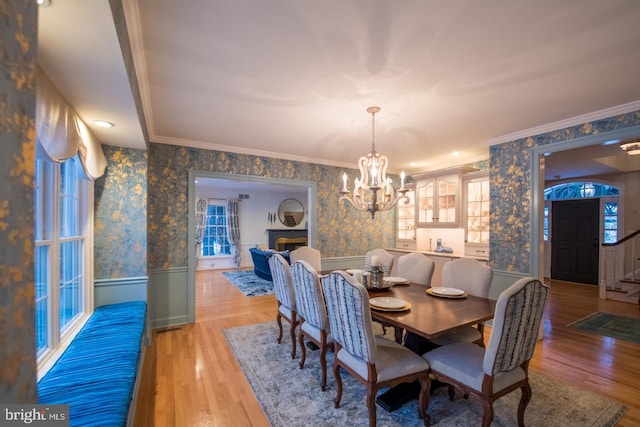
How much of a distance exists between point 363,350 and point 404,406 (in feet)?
2.50

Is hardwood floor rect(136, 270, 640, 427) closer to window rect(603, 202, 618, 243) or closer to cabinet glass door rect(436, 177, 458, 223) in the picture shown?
cabinet glass door rect(436, 177, 458, 223)

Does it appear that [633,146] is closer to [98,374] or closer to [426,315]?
[426,315]

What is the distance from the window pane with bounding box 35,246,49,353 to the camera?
6.15 ft

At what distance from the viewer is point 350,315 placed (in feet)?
5.99

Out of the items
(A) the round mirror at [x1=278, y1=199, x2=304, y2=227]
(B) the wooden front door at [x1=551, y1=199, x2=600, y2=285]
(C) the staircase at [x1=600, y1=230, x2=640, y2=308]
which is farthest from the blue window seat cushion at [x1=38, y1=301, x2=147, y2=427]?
(B) the wooden front door at [x1=551, y1=199, x2=600, y2=285]

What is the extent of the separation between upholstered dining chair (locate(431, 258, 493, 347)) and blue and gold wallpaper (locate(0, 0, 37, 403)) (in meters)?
2.47

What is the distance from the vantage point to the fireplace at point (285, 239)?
8.98m

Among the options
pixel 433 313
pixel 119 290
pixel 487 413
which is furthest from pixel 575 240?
pixel 119 290

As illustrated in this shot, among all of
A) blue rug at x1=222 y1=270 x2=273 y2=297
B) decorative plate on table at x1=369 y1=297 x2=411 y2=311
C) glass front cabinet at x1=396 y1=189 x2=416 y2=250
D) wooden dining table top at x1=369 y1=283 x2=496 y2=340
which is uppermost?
glass front cabinet at x1=396 y1=189 x2=416 y2=250

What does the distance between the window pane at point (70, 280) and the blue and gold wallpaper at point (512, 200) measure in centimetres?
461

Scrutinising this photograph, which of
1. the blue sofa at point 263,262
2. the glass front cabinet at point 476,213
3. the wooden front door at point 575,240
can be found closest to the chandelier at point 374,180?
the glass front cabinet at point 476,213

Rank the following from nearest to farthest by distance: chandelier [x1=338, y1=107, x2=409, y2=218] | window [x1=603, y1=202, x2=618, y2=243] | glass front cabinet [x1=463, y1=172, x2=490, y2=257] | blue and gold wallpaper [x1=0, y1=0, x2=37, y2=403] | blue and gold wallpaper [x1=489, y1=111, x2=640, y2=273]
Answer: blue and gold wallpaper [x1=0, y1=0, x2=37, y2=403] → chandelier [x1=338, y1=107, x2=409, y2=218] → blue and gold wallpaper [x1=489, y1=111, x2=640, y2=273] → glass front cabinet [x1=463, y1=172, x2=490, y2=257] → window [x1=603, y1=202, x2=618, y2=243]

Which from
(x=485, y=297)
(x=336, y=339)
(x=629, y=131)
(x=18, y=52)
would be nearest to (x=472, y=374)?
(x=336, y=339)

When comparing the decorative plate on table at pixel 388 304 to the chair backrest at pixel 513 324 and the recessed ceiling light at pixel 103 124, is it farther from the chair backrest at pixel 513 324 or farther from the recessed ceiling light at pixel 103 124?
the recessed ceiling light at pixel 103 124
